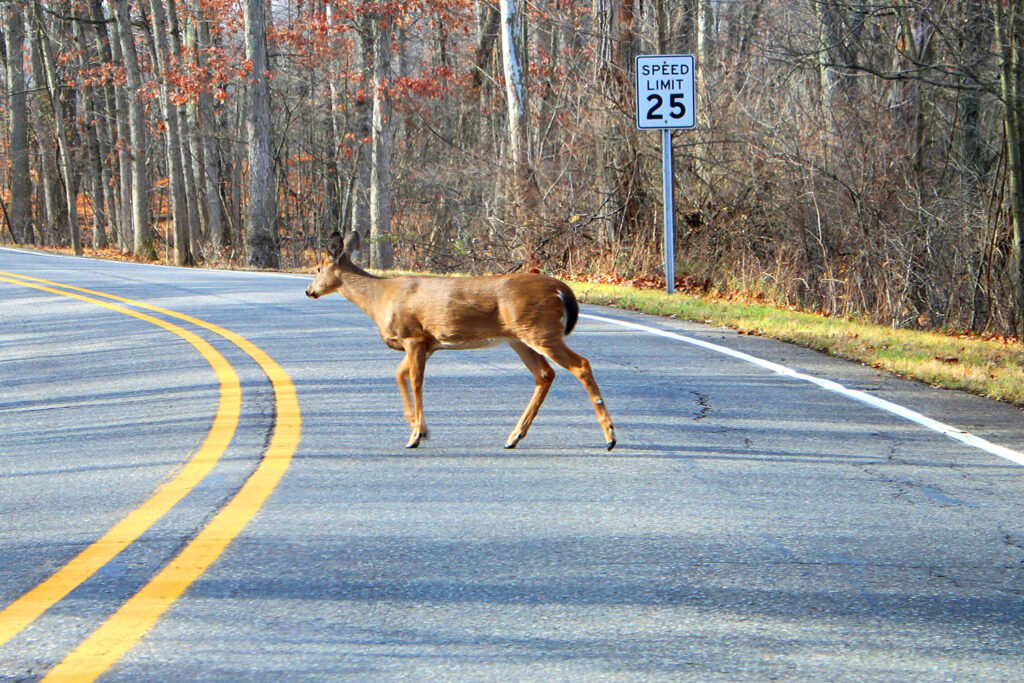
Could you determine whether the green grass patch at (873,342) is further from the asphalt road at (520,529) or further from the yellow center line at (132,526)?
the yellow center line at (132,526)

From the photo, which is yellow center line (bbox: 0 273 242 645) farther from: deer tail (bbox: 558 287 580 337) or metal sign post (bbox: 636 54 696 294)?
metal sign post (bbox: 636 54 696 294)

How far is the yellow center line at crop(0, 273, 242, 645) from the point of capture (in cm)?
443

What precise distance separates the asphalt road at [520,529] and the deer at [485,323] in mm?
348

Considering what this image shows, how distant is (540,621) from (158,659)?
4.36ft

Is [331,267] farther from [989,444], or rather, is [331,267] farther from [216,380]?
[989,444]

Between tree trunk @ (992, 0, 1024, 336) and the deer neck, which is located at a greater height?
tree trunk @ (992, 0, 1024, 336)

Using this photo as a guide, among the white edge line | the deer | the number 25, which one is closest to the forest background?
the number 25

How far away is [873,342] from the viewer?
12086mm

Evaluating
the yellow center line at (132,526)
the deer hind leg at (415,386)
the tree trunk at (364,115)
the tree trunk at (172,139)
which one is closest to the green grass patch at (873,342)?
the deer hind leg at (415,386)

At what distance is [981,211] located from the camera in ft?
54.4

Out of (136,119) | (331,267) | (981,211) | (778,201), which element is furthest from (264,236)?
(331,267)

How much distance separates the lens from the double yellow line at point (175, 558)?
4.07 m

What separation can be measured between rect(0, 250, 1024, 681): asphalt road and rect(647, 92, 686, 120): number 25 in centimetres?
656

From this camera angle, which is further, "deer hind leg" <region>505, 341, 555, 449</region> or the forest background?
the forest background
